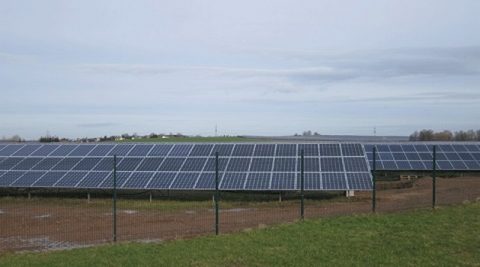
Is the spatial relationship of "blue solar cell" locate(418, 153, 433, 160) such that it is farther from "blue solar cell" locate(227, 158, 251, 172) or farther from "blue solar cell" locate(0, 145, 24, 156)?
"blue solar cell" locate(0, 145, 24, 156)

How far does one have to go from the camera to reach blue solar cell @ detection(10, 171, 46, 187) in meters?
27.1

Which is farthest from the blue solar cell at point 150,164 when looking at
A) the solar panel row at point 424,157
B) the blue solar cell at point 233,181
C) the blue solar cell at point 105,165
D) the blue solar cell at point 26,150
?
the solar panel row at point 424,157

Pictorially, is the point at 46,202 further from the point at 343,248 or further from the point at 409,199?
the point at 343,248

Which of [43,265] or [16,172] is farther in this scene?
[16,172]

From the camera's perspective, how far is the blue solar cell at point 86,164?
2876 centimetres

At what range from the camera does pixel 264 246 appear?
1203 cm

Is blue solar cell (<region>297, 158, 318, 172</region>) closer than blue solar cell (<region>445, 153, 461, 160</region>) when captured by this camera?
Yes

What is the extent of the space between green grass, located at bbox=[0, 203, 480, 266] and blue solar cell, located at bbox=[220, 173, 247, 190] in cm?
1032

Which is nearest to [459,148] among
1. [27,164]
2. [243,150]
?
[243,150]

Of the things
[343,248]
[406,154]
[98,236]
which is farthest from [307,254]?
[406,154]

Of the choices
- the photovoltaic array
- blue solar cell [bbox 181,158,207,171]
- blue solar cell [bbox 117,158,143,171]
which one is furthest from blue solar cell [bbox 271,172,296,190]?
blue solar cell [bbox 117,158,143,171]

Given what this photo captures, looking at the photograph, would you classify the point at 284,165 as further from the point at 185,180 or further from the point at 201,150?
the point at 201,150

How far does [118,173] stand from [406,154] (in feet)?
74.3

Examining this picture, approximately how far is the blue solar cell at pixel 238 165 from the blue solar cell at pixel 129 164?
469 cm
